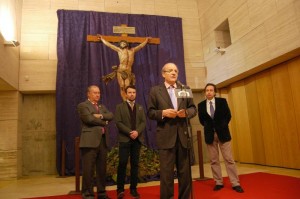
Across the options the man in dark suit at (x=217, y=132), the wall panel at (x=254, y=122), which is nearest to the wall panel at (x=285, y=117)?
the wall panel at (x=254, y=122)

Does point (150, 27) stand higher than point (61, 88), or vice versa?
point (150, 27)

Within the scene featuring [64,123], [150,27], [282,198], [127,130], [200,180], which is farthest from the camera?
[150,27]

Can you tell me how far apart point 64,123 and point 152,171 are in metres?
2.48

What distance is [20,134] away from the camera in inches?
230

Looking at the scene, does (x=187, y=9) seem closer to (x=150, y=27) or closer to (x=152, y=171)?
(x=150, y=27)

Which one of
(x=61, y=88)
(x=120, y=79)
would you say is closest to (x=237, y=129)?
(x=120, y=79)

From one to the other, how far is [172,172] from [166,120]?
16.3 inches

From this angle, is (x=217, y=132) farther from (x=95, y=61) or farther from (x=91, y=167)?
(x=95, y=61)

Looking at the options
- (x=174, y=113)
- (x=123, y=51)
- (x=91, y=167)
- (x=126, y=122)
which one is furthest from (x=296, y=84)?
(x=91, y=167)

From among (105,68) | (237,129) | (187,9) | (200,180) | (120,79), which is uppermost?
(187,9)

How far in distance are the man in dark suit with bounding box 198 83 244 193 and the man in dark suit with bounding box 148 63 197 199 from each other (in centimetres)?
114

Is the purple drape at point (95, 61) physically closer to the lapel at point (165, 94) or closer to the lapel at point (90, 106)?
the lapel at point (90, 106)

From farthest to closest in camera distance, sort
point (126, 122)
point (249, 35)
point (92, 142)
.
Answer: point (249, 35)
point (126, 122)
point (92, 142)

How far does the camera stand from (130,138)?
3.14 meters
